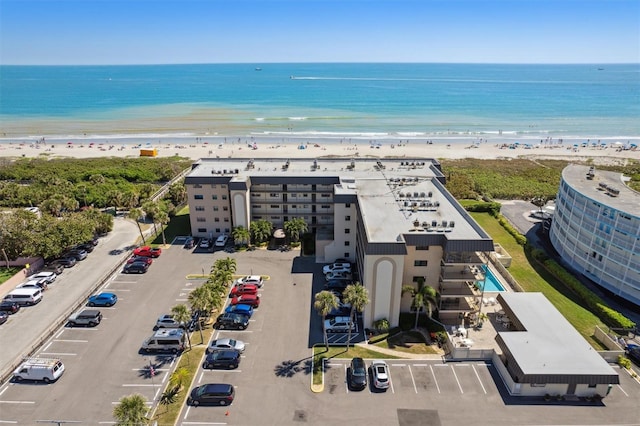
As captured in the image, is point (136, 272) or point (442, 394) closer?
point (442, 394)

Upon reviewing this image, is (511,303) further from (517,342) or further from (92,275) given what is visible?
(92,275)

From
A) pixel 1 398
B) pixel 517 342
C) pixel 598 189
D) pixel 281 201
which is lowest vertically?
pixel 1 398

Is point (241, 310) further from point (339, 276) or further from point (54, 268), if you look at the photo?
point (54, 268)

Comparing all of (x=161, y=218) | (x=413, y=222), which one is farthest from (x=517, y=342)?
(x=161, y=218)

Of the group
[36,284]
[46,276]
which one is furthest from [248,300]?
[46,276]

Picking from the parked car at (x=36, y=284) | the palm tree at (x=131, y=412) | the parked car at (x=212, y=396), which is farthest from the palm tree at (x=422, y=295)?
the parked car at (x=36, y=284)

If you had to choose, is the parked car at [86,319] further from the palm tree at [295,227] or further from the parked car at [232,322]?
the palm tree at [295,227]

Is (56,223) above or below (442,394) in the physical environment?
above
